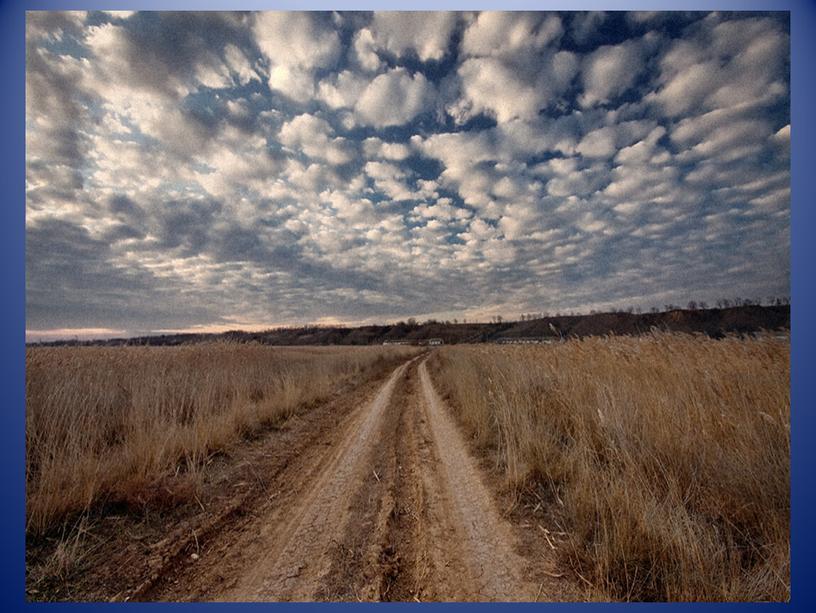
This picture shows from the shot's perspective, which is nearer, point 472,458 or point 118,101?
point 118,101

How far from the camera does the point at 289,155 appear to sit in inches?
224

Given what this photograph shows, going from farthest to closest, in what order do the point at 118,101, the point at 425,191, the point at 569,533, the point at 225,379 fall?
the point at 225,379 → the point at 425,191 → the point at 118,101 → the point at 569,533

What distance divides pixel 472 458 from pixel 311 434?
3.08 metres

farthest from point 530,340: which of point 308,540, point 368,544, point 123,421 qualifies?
point 123,421

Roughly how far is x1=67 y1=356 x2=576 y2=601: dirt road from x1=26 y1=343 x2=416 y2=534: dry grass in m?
1.08

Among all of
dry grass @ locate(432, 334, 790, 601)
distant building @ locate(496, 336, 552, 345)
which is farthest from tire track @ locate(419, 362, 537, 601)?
distant building @ locate(496, 336, 552, 345)

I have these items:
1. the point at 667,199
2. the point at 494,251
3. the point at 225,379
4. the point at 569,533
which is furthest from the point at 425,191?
the point at 225,379

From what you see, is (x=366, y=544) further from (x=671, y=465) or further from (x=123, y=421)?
(x=123, y=421)

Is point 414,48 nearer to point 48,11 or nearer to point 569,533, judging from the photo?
point 48,11

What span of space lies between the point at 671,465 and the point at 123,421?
722cm

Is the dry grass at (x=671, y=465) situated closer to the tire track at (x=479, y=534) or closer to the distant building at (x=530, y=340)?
the tire track at (x=479, y=534)

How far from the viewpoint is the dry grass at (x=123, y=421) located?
3797 mm

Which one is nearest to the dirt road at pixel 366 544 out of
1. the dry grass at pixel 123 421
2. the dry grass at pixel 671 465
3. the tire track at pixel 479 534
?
the tire track at pixel 479 534

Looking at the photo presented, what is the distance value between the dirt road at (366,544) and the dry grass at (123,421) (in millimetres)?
1080
